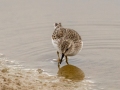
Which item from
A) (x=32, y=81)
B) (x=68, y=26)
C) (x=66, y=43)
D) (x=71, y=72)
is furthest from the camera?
(x=68, y=26)

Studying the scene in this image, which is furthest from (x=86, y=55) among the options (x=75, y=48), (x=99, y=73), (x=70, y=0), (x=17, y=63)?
(x=70, y=0)

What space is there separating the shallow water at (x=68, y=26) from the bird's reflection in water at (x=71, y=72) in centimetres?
14

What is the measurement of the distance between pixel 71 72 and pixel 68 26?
3334 millimetres

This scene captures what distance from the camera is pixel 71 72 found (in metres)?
9.26

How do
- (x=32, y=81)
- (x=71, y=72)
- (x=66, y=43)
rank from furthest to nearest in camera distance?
(x=66, y=43) → (x=71, y=72) → (x=32, y=81)

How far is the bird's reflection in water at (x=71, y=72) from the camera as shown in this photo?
8891 mm

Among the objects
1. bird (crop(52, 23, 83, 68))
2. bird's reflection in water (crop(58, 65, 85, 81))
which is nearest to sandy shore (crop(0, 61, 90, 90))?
bird's reflection in water (crop(58, 65, 85, 81))

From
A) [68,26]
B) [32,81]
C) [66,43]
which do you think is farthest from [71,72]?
[68,26]

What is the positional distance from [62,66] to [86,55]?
89 centimetres

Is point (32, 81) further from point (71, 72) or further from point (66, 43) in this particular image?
point (66, 43)

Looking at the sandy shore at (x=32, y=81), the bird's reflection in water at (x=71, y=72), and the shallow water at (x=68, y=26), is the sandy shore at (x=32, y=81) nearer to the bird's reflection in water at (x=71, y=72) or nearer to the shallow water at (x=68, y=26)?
the bird's reflection in water at (x=71, y=72)

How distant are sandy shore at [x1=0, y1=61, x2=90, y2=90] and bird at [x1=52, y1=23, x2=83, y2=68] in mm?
826

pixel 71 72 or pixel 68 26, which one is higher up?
pixel 68 26

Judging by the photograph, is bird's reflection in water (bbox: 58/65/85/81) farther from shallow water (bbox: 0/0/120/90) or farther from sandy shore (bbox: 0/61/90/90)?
sandy shore (bbox: 0/61/90/90)
